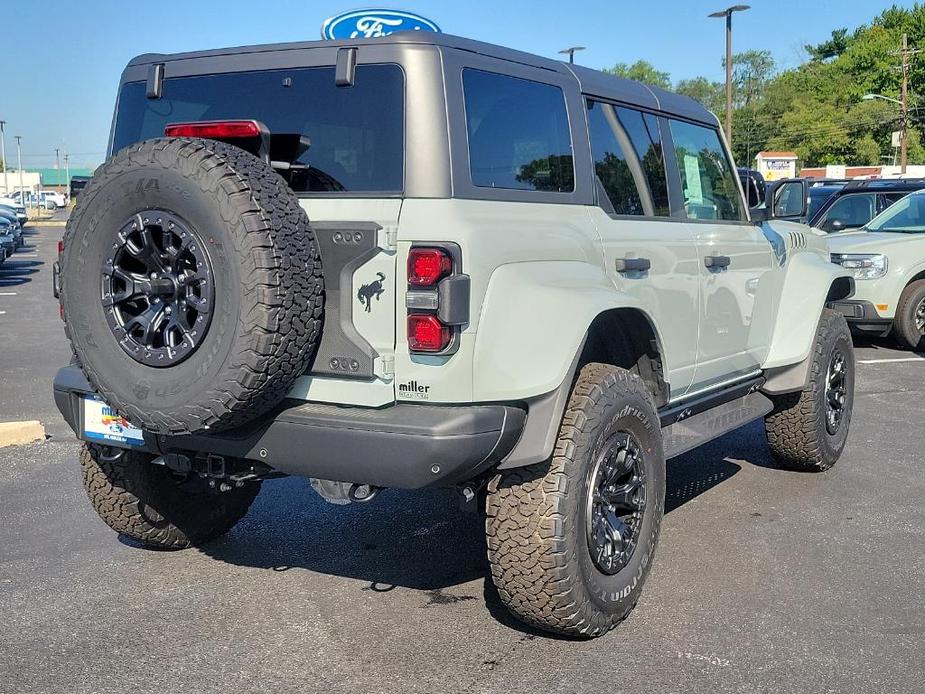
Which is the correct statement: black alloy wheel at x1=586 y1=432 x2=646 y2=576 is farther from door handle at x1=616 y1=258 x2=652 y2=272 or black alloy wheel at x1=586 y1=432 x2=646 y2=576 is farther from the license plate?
the license plate

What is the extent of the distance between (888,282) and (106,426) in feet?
29.0

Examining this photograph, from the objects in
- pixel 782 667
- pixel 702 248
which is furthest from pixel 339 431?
pixel 702 248

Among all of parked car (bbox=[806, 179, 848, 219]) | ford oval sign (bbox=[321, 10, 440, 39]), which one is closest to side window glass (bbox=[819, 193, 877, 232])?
parked car (bbox=[806, 179, 848, 219])

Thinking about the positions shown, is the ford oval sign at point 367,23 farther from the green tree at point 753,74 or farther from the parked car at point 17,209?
the green tree at point 753,74

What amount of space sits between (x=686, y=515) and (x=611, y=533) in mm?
1542

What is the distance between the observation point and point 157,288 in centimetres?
320

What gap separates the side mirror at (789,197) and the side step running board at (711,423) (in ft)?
3.32

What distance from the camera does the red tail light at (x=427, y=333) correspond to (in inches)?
124

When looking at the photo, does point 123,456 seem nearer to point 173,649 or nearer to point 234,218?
point 173,649

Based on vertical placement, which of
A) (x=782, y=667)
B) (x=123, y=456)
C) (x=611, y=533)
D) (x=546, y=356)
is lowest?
(x=782, y=667)

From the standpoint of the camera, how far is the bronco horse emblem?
3215 millimetres

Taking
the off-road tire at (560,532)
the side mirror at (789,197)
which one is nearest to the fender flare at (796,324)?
the side mirror at (789,197)

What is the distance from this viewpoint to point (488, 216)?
3.31 metres

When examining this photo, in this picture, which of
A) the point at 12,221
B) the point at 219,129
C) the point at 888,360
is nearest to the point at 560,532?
the point at 219,129
